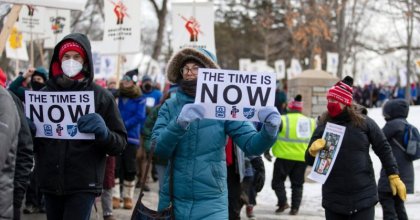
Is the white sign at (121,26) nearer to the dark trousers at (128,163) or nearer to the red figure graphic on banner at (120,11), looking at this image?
the red figure graphic on banner at (120,11)

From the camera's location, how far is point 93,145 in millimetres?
4410

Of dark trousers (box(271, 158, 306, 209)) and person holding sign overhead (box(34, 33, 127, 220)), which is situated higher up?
person holding sign overhead (box(34, 33, 127, 220))

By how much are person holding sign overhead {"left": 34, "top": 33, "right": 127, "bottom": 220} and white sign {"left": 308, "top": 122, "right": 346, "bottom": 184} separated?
1.99 metres

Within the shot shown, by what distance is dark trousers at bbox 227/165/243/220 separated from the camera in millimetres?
6591

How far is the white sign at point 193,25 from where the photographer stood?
431 inches

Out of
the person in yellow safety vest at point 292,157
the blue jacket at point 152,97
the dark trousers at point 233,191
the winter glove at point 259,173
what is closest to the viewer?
the winter glove at point 259,173

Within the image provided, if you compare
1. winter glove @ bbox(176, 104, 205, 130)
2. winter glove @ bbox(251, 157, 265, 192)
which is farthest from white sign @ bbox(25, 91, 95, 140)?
winter glove @ bbox(251, 157, 265, 192)

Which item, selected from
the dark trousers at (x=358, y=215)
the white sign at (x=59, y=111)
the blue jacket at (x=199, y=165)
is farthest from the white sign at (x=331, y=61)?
the blue jacket at (x=199, y=165)

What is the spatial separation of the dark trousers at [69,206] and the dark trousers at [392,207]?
4.15 m

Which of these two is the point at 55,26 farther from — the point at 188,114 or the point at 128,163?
the point at 188,114

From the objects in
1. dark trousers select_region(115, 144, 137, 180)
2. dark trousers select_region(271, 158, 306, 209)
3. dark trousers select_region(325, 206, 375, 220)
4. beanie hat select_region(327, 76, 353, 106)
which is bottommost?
dark trousers select_region(271, 158, 306, 209)

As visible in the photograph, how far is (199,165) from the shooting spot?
156 inches

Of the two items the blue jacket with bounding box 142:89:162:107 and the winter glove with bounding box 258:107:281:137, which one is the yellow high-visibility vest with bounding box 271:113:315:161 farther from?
the winter glove with bounding box 258:107:281:137

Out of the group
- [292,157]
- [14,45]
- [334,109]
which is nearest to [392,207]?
[334,109]
